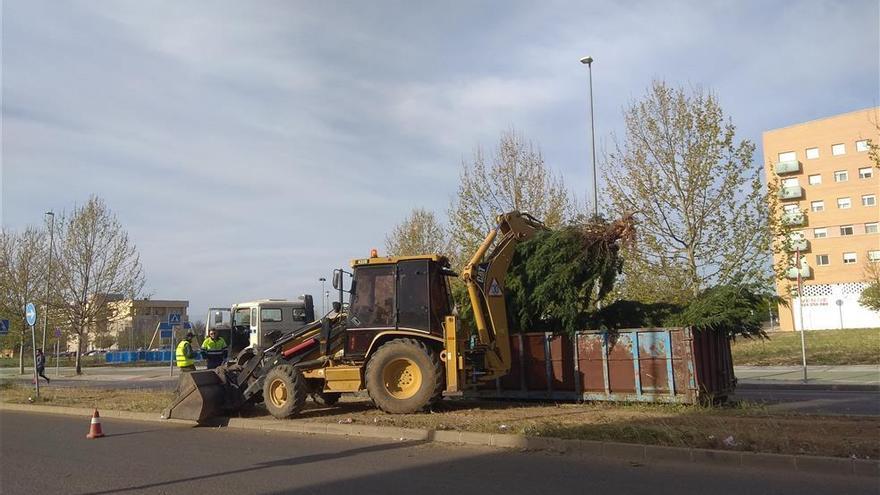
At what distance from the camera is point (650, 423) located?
9016 mm

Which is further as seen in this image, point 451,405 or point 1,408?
point 1,408

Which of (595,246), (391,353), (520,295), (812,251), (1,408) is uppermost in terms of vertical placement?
(812,251)

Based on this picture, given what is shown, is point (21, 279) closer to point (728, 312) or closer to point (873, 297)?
point (728, 312)

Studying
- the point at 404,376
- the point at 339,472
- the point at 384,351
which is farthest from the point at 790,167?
the point at 339,472

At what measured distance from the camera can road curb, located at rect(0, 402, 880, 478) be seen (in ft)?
22.4

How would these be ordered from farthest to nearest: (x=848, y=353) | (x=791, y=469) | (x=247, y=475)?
1. (x=848, y=353)
2. (x=247, y=475)
3. (x=791, y=469)

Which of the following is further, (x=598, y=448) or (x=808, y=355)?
(x=808, y=355)

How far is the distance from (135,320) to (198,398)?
39966 mm

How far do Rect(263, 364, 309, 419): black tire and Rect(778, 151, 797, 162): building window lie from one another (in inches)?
2526

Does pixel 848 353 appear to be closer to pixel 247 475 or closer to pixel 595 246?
pixel 595 246

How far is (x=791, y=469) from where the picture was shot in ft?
22.7

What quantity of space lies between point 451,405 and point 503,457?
437 cm

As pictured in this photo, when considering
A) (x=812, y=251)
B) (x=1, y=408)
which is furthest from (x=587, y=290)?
(x=812, y=251)

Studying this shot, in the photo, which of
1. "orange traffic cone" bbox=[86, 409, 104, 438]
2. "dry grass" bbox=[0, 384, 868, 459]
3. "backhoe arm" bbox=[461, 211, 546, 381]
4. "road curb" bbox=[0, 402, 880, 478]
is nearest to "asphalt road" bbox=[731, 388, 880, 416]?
"dry grass" bbox=[0, 384, 868, 459]
